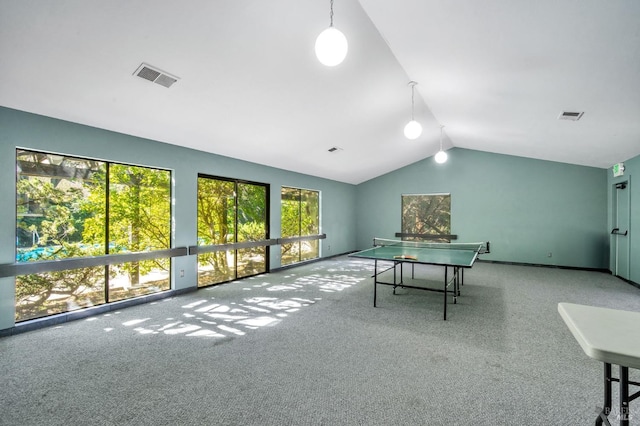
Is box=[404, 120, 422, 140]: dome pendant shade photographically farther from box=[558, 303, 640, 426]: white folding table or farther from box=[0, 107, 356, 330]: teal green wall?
box=[0, 107, 356, 330]: teal green wall

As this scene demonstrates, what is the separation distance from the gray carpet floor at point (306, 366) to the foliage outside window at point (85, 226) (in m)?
0.45

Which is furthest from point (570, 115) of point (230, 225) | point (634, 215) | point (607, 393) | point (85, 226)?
point (85, 226)

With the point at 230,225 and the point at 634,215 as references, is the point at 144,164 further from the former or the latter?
the point at 634,215

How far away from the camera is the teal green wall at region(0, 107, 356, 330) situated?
325 centimetres

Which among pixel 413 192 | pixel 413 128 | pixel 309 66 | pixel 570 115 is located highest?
pixel 309 66

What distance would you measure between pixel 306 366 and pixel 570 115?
5.02m

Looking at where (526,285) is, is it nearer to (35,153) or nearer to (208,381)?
(208,381)

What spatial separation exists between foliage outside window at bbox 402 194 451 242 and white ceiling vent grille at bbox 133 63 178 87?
24.6 ft

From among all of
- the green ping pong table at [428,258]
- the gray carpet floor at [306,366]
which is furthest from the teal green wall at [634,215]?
the green ping pong table at [428,258]

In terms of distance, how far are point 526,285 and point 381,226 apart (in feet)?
15.0

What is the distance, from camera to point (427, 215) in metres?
8.97

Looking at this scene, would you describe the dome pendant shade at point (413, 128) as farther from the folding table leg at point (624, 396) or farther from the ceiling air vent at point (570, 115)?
the folding table leg at point (624, 396)

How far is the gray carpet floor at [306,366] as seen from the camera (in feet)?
6.59

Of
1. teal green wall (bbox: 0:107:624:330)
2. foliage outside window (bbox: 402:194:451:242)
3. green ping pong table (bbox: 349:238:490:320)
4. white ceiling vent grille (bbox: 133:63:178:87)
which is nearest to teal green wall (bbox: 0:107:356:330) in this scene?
teal green wall (bbox: 0:107:624:330)
